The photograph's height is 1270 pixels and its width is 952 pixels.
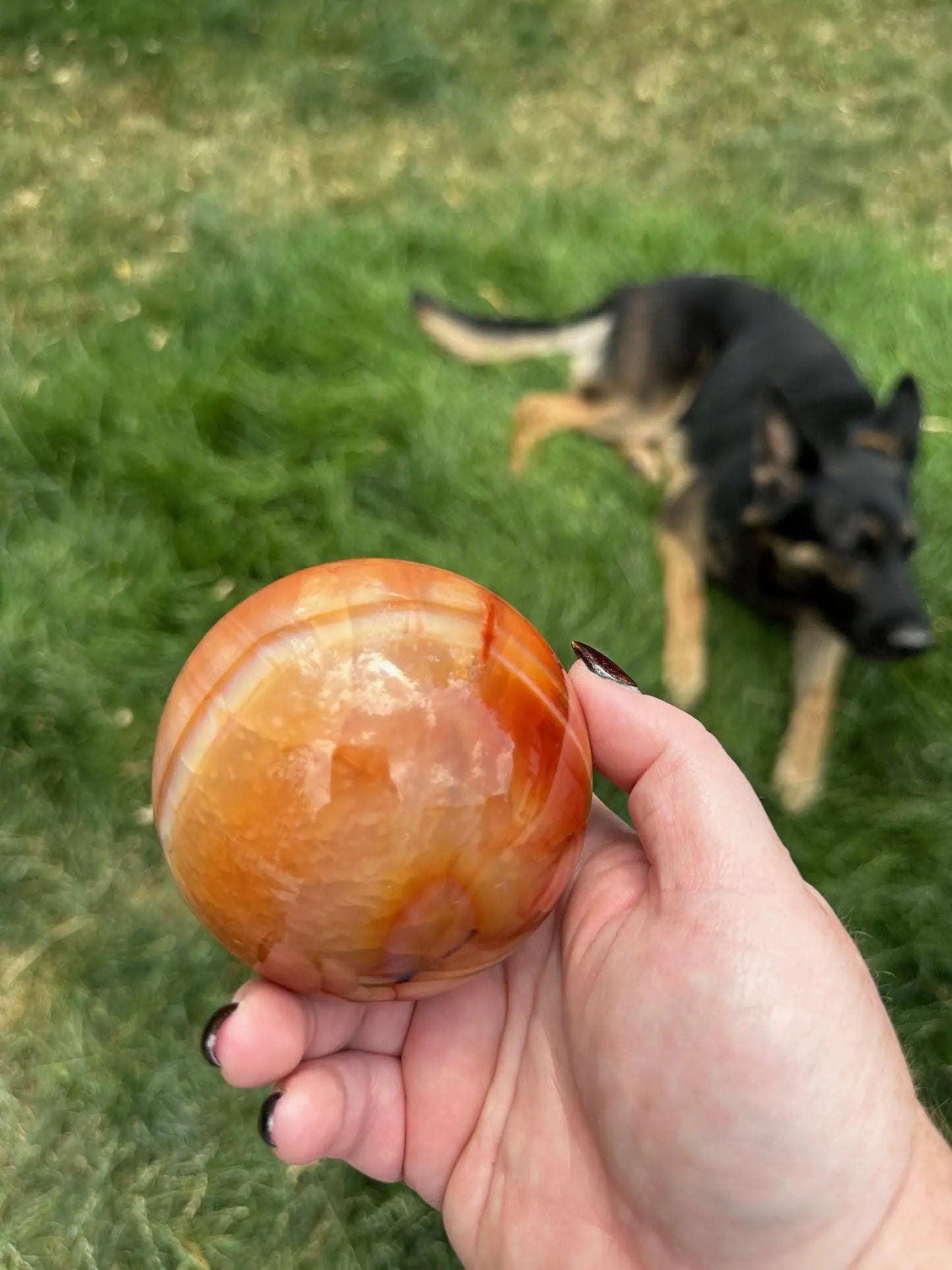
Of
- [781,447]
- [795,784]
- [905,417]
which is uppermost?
[905,417]

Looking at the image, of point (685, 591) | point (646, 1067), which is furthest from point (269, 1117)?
point (685, 591)

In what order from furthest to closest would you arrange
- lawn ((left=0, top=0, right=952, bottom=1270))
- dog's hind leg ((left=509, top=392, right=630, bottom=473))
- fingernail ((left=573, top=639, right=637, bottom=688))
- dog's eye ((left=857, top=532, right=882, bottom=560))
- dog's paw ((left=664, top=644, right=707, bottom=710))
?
1. dog's hind leg ((left=509, top=392, right=630, bottom=473))
2. dog's eye ((left=857, top=532, right=882, bottom=560))
3. dog's paw ((left=664, top=644, right=707, bottom=710))
4. lawn ((left=0, top=0, right=952, bottom=1270))
5. fingernail ((left=573, top=639, right=637, bottom=688))

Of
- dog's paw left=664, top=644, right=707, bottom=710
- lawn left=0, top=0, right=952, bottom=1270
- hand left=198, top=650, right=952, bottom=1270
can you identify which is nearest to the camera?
hand left=198, top=650, right=952, bottom=1270

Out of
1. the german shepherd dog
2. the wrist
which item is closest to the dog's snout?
the german shepherd dog

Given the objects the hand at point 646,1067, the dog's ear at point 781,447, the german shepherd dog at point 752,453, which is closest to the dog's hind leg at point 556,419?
the german shepherd dog at point 752,453

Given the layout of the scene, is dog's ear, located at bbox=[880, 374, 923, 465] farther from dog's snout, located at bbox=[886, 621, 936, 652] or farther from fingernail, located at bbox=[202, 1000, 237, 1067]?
fingernail, located at bbox=[202, 1000, 237, 1067]

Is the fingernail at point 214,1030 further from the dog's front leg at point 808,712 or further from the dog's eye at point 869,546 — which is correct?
the dog's eye at point 869,546

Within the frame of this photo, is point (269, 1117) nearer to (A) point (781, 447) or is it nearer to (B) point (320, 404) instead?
(B) point (320, 404)
